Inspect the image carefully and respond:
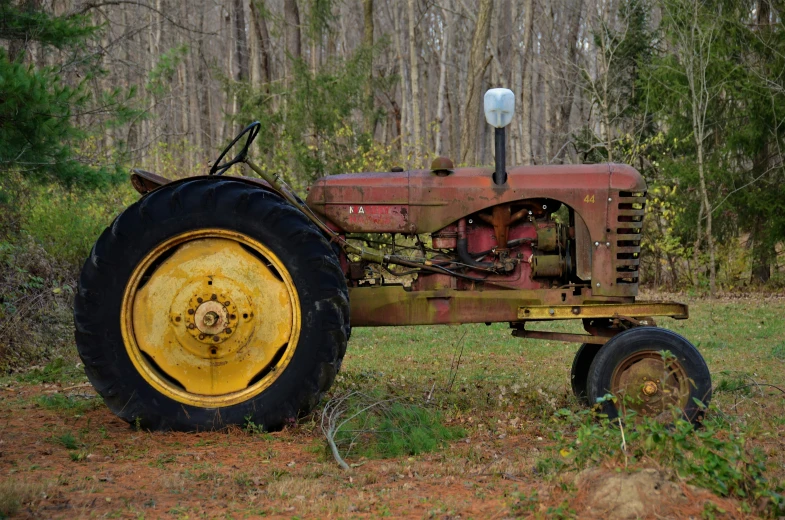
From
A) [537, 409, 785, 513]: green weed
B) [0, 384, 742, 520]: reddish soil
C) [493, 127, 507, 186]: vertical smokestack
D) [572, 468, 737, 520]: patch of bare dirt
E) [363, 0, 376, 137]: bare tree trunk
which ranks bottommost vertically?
[0, 384, 742, 520]: reddish soil

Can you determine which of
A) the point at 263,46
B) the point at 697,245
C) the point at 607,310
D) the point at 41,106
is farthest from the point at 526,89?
the point at 607,310

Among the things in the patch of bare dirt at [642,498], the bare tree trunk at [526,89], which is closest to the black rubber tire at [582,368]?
the patch of bare dirt at [642,498]

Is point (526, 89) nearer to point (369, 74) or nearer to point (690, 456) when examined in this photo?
point (369, 74)

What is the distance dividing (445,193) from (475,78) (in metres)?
16.4

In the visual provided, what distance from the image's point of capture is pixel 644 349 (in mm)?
5863

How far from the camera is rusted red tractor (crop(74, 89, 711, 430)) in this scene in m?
5.85

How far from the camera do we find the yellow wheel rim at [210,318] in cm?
596

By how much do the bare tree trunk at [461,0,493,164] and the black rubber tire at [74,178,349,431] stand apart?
15890 millimetres

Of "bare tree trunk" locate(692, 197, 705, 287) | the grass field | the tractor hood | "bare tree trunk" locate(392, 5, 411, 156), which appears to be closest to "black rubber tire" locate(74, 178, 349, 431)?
the grass field

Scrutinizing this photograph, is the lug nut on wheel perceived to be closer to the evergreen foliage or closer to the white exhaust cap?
the white exhaust cap

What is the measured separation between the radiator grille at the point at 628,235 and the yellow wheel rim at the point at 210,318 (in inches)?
93.7

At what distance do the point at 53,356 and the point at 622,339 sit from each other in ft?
20.5

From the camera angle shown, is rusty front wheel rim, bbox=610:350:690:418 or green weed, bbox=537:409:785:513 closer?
green weed, bbox=537:409:785:513

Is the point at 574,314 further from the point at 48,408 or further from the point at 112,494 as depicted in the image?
the point at 48,408
